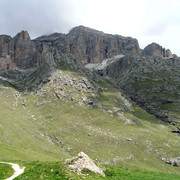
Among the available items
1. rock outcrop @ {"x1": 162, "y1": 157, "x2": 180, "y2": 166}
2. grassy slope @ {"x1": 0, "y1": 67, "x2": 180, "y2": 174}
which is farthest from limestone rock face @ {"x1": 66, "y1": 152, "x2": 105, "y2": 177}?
rock outcrop @ {"x1": 162, "y1": 157, "x2": 180, "y2": 166}

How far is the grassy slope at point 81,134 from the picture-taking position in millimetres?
94406

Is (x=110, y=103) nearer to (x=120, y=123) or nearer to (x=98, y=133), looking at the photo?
(x=120, y=123)

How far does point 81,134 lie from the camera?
397 ft

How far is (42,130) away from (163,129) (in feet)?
369

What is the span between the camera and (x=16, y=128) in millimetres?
100812

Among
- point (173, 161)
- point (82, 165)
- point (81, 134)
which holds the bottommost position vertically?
point (173, 161)

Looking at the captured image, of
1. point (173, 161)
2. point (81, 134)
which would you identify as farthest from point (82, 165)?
point (173, 161)

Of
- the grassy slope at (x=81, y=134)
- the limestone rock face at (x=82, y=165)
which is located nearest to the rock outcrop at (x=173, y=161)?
the grassy slope at (x=81, y=134)

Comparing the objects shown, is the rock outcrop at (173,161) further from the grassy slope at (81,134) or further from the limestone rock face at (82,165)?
the limestone rock face at (82,165)

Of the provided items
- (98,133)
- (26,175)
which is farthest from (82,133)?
(26,175)

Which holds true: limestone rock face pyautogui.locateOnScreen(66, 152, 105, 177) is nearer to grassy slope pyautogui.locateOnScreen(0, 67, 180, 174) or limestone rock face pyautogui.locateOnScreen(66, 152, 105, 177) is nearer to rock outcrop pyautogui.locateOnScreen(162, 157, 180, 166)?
grassy slope pyautogui.locateOnScreen(0, 67, 180, 174)

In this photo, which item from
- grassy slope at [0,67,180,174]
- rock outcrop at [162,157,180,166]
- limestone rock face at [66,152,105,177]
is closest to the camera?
limestone rock face at [66,152,105,177]

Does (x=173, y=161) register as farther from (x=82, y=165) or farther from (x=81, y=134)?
(x=82, y=165)

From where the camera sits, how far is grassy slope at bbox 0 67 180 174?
94406 millimetres
